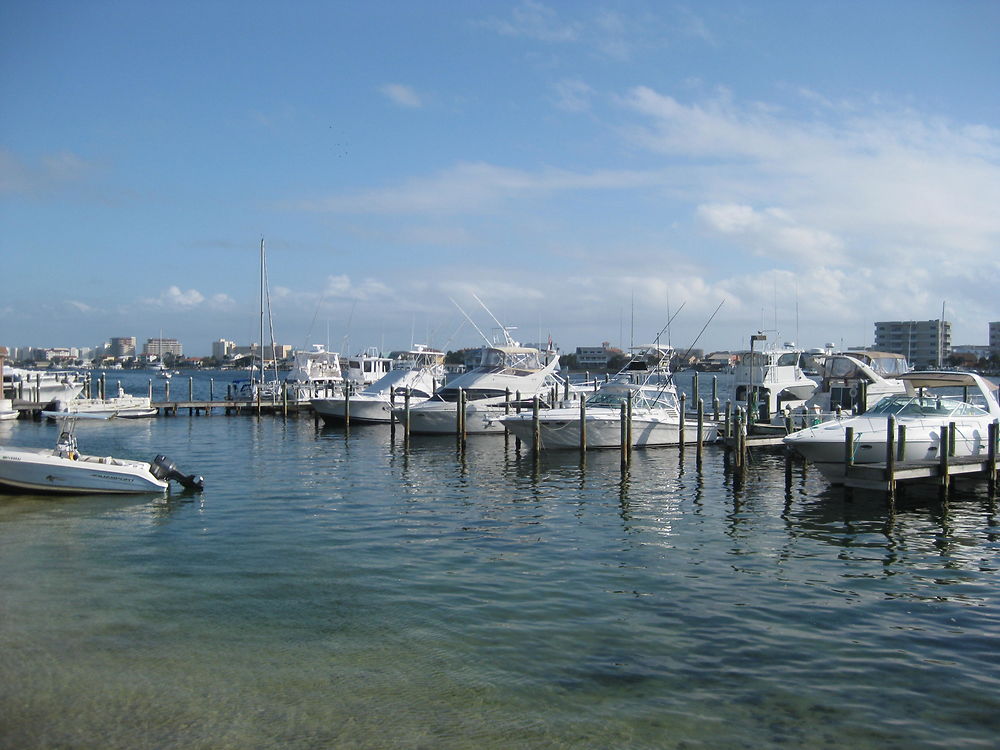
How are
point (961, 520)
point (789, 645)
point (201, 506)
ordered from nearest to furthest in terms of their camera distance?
point (789, 645)
point (961, 520)
point (201, 506)

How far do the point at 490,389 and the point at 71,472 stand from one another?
23175mm

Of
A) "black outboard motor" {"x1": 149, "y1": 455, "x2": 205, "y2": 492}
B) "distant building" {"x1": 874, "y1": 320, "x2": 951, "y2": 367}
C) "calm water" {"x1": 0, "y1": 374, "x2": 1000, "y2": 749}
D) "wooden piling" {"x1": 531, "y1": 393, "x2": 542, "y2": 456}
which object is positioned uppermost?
"distant building" {"x1": 874, "y1": 320, "x2": 951, "y2": 367}

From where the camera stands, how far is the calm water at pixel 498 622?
29.9 ft

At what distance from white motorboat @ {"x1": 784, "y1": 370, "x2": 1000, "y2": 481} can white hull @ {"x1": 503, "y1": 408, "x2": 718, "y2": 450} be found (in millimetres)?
10058

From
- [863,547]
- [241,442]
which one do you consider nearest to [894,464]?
[863,547]

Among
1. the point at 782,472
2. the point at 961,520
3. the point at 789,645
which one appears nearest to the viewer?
the point at 789,645

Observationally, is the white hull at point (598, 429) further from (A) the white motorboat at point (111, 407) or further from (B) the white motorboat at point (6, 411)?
(B) the white motorboat at point (6, 411)

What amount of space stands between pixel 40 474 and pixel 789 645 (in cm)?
1862

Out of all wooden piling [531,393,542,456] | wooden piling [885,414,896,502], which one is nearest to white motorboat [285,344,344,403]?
wooden piling [531,393,542,456]

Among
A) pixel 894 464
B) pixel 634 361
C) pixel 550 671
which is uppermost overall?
pixel 634 361

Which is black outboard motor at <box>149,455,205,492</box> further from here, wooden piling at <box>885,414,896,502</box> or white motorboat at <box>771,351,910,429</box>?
white motorboat at <box>771,351,910,429</box>

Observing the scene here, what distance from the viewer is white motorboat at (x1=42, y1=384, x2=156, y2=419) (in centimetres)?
4851

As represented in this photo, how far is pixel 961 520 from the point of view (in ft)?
65.0

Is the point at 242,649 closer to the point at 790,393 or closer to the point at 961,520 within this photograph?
the point at 961,520
